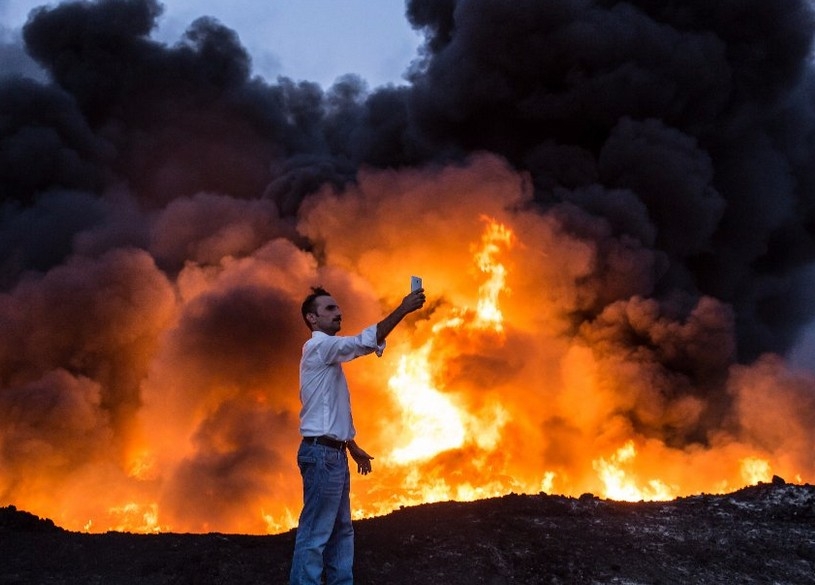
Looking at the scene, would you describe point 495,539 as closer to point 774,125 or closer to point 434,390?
point 434,390

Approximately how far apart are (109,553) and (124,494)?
8.30 metres

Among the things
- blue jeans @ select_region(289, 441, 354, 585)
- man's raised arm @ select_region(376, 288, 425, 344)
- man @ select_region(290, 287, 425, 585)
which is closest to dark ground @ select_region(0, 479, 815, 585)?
man @ select_region(290, 287, 425, 585)

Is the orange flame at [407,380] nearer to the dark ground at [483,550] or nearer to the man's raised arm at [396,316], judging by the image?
the dark ground at [483,550]

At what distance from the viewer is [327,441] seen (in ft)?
19.0

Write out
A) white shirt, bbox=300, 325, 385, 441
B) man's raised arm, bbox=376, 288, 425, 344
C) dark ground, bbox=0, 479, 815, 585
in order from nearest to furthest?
man's raised arm, bbox=376, 288, 425, 344
white shirt, bbox=300, 325, 385, 441
dark ground, bbox=0, 479, 815, 585

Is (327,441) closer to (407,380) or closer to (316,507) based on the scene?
(316,507)

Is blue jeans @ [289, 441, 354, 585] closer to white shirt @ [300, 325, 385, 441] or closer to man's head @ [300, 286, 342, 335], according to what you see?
white shirt @ [300, 325, 385, 441]

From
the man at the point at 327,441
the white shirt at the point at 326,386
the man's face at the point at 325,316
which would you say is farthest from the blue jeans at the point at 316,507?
the man's face at the point at 325,316

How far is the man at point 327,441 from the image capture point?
5.64 meters

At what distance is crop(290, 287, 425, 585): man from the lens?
5.64m

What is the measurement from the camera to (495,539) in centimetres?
902

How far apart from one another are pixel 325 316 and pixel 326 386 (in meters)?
0.59

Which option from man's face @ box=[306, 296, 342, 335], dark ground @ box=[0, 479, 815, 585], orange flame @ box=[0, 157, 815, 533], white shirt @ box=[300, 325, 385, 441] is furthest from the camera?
orange flame @ box=[0, 157, 815, 533]

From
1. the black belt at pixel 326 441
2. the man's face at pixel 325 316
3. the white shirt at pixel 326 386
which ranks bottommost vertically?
the black belt at pixel 326 441
